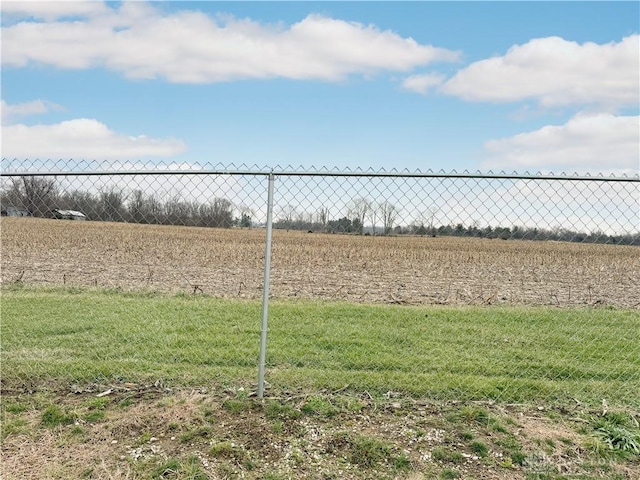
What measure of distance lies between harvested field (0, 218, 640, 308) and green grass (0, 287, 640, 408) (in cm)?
127

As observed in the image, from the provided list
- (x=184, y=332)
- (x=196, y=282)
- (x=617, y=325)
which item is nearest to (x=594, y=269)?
(x=617, y=325)

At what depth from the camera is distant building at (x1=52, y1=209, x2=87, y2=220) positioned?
4.68 m

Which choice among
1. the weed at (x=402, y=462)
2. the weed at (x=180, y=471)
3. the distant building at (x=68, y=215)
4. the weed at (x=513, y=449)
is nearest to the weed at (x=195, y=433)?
the weed at (x=180, y=471)

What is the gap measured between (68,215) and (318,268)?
35.1 feet

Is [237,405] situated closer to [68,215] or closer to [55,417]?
[55,417]

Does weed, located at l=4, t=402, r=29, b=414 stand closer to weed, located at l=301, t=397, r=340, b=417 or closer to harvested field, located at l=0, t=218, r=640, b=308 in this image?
weed, located at l=301, t=397, r=340, b=417

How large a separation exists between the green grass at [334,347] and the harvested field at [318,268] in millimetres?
1271

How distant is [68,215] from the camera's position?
15.6ft


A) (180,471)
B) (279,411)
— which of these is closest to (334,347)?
(279,411)

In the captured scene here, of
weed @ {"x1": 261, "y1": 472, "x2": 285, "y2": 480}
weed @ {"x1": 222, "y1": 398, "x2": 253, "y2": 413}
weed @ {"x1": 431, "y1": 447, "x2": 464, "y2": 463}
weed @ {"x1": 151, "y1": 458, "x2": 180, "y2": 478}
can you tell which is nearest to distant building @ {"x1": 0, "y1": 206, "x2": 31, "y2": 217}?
weed @ {"x1": 222, "y1": 398, "x2": 253, "y2": 413}

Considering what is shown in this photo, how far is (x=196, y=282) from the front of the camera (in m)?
11.5

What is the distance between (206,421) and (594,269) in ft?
54.0

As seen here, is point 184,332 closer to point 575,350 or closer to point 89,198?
point 89,198

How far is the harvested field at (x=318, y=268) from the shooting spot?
1049 cm
